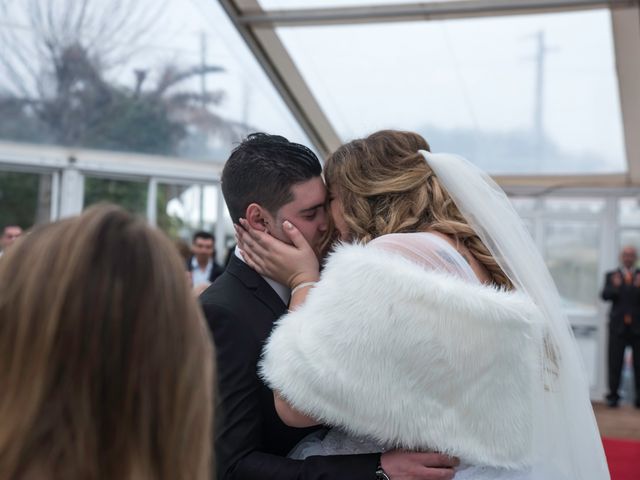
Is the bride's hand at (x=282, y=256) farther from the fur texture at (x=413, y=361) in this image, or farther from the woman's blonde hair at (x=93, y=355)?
the woman's blonde hair at (x=93, y=355)

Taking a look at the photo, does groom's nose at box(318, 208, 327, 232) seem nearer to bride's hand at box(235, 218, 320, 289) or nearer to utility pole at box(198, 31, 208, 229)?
bride's hand at box(235, 218, 320, 289)

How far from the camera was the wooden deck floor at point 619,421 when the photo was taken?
781 centimetres

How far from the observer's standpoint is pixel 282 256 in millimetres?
1791

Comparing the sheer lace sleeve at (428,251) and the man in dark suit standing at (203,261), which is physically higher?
the sheer lace sleeve at (428,251)

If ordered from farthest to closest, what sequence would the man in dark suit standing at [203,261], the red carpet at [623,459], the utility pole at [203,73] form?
the man in dark suit standing at [203,261], the utility pole at [203,73], the red carpet at [623,459]

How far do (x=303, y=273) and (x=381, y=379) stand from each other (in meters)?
0.40

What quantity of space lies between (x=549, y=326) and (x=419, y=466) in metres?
0.43

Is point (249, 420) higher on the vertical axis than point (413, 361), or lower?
lower

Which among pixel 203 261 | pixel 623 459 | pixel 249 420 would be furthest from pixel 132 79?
pixel 249 420

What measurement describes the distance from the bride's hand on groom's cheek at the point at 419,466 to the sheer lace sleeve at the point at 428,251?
35 cm

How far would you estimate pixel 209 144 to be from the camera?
8766 mm

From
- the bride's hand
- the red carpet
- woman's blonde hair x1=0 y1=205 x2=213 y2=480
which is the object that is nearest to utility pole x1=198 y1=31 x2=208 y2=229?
the red carpet

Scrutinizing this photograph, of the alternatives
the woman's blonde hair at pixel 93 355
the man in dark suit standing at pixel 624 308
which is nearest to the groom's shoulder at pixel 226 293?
the woman's blonde hair at pixel 93 355

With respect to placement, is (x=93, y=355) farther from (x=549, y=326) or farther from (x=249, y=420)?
(x=549, y=326)
